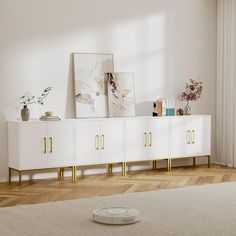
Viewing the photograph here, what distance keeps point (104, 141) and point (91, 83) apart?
0.82 m

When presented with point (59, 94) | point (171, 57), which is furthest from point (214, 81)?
point (59, 94)

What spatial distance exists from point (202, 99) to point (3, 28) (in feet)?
10.4

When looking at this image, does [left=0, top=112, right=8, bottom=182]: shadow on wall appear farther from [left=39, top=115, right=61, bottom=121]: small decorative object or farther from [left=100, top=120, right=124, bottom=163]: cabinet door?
[left=100, top=120, right=124, bottom=163]: cabinet door

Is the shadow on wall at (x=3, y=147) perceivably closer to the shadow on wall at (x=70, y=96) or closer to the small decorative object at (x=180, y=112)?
the shadow on wall at (x=70, y=96)

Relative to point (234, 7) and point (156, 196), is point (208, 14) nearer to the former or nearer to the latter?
point (234, 7)

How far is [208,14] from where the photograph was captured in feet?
24.9

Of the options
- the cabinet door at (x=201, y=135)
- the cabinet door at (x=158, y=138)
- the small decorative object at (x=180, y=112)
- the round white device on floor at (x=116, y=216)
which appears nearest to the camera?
the round white device on floor at (x=116, y=216)

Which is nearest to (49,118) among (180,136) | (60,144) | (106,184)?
(60,144)

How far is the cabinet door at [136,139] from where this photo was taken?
259 inches

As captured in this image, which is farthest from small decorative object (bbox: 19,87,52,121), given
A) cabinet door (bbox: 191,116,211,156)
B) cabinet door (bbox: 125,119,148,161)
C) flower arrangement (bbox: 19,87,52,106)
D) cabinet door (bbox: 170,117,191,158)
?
cabinet door (bbox: 191,116,211,156)

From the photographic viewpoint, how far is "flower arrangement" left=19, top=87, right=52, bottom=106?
20.5 feet

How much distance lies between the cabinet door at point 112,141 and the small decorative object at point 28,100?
2.64 feet

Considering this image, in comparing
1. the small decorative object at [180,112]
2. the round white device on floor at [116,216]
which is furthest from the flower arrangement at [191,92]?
the round white device on floor at [116,216]

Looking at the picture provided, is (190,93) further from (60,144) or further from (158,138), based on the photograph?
(60,144)
